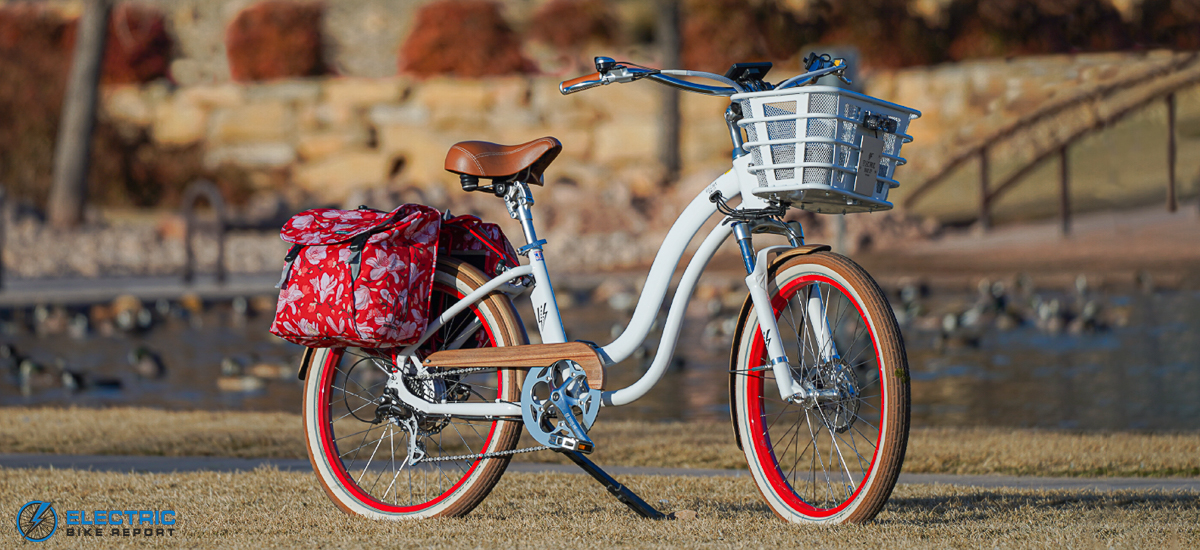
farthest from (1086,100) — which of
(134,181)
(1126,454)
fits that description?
(134,181)

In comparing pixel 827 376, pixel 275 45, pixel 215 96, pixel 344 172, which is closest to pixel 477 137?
pixel 344 172

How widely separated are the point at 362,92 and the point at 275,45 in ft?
11.3

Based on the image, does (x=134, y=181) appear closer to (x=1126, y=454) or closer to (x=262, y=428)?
(x=262, y=428)

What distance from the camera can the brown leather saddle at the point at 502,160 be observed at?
4.38m

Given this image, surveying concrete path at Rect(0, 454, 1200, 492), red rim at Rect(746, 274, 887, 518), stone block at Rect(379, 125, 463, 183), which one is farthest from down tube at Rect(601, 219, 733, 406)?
stone block at Rect(379, 125, 463, 183)

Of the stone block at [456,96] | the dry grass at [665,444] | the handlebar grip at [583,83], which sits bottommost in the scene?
the dry grass at [665,444]

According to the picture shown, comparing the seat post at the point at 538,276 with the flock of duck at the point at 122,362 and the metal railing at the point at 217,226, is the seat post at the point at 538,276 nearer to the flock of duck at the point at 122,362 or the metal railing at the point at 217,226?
the flock of duck at the point at 122,362

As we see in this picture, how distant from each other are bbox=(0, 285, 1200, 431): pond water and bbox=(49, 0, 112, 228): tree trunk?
7.22 m

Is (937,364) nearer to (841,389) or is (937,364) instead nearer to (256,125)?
(841,389)

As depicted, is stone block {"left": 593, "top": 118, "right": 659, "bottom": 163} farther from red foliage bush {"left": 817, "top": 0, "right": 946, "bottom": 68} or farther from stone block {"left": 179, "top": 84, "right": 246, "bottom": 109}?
stone block {"left": 179, "top": 84, "right": 246, "bottom": 109}

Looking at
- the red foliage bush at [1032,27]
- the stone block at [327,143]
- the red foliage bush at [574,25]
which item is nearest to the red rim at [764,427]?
the red foliage bush at [1032,27]

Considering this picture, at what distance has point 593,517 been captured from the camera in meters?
4.37

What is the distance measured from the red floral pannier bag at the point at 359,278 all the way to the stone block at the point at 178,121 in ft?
83.0

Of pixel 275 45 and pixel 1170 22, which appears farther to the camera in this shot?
pixel 275 45
